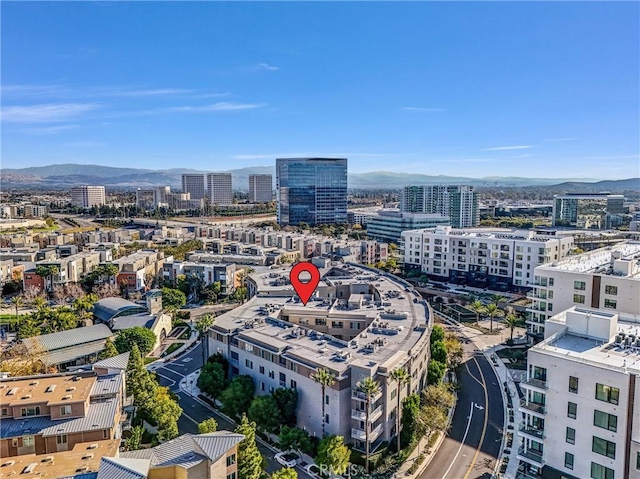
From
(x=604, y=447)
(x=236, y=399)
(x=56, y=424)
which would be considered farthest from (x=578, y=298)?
(x=56, y=424)

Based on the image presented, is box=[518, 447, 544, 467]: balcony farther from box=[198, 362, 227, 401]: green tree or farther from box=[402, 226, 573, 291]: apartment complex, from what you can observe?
box=[402, 226, 573, 291]: apartment complex

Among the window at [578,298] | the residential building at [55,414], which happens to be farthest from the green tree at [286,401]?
the window at [578,298]

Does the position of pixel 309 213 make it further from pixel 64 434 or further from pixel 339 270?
pixel 64 434

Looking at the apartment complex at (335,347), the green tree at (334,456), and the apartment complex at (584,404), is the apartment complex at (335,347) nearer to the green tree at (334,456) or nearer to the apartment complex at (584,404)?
the green tree at (334,456)

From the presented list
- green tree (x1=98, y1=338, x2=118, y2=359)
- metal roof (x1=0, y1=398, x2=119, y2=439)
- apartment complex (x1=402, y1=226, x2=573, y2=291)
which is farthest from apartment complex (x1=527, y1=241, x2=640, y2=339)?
green tree (x1=98, y1=338, x2=118, y2=359)

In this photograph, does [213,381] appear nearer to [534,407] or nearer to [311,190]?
[534,407]

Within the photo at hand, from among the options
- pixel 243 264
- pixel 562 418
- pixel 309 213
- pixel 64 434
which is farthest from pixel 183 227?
pixel 562 418
